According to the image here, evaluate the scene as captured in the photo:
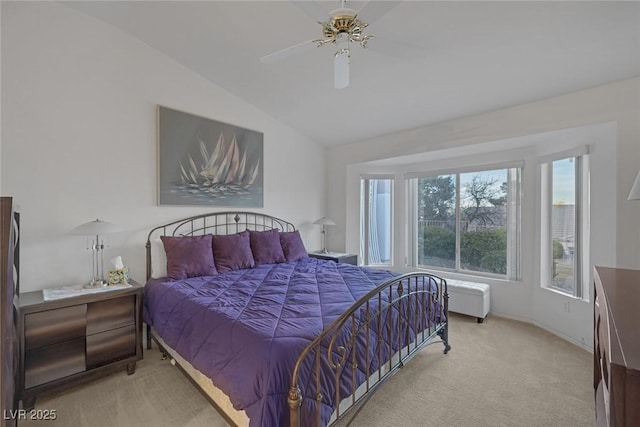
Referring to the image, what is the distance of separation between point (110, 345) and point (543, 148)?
16.3 feet

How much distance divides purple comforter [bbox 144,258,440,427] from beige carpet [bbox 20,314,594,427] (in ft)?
1.36

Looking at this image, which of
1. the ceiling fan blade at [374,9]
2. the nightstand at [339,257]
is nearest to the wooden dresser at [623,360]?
the ceiling fan blade at [374,9]

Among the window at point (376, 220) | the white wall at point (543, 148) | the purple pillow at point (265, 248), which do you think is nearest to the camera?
the white wall at point (543, 148)

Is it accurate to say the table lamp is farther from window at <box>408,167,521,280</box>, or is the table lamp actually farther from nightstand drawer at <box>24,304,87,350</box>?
window at <box>408,167,521,280</box>

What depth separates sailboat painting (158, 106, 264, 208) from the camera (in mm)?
3219

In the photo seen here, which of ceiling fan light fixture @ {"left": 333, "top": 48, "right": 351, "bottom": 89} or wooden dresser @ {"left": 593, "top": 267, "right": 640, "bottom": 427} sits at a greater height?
ceiling fan light fixture @ {"left": 333, "top": 48, "right": 351, "bottom": 89}

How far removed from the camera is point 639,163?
2.48m

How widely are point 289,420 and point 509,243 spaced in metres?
3.84

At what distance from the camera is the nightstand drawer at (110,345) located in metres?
2.30

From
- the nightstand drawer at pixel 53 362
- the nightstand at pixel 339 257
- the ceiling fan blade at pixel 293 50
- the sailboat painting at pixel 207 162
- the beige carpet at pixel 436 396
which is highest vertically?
the ceiling fan blade at pixel 293 50

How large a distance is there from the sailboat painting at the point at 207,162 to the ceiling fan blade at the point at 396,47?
2329 mm

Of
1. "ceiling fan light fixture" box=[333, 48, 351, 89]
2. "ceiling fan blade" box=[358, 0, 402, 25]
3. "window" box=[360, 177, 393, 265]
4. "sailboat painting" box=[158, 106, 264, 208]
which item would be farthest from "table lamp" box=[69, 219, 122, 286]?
"window" box=[360, 177, 393, 265]

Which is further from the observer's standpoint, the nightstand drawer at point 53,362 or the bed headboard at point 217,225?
the bed headboard at point 217,225

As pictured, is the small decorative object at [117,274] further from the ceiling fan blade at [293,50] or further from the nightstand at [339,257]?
the nightstand at [339,257]
